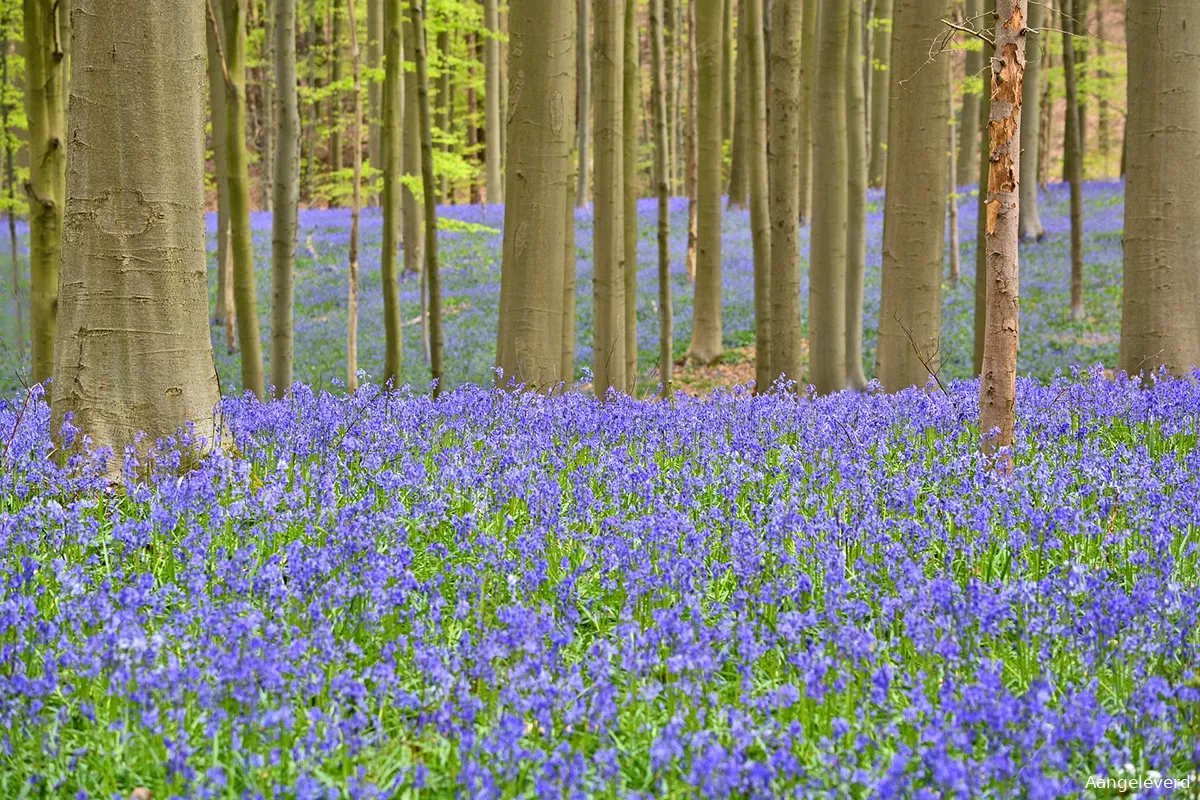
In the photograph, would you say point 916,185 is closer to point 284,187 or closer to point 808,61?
point 284,187

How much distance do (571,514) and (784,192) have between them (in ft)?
22.0

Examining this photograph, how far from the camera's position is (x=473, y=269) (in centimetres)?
2567

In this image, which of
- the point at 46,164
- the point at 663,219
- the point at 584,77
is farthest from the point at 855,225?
the point at 584,77

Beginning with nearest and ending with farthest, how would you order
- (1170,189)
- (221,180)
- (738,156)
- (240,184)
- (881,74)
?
(1170,189) → (240,184) → (221,180) → (881,74) → (738,156)

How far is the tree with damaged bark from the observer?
8.34 meters

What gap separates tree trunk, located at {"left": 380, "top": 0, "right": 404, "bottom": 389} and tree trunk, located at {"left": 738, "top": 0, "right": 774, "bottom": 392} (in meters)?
4.10

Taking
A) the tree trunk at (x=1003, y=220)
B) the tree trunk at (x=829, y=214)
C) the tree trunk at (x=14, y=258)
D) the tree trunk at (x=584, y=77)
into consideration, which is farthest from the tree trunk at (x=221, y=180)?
the tree trunk at (x=1003, y=220)

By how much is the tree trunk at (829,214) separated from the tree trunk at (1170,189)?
10.9 feet

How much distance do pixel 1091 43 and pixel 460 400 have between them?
32.0 m

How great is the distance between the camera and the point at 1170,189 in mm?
8281

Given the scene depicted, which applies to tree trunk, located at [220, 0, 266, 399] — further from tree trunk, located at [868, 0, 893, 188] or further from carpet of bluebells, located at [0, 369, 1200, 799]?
tree trunk, located at [868, 0, 893, 188]

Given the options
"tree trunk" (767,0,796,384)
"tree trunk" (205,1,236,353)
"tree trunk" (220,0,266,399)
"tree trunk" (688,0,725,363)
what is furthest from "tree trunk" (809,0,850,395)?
"tree trunk" (205,1,236,353)

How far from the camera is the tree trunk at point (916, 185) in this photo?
9086 millimetres

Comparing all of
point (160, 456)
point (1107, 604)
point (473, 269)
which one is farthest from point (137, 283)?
Result: point (473, 269)
